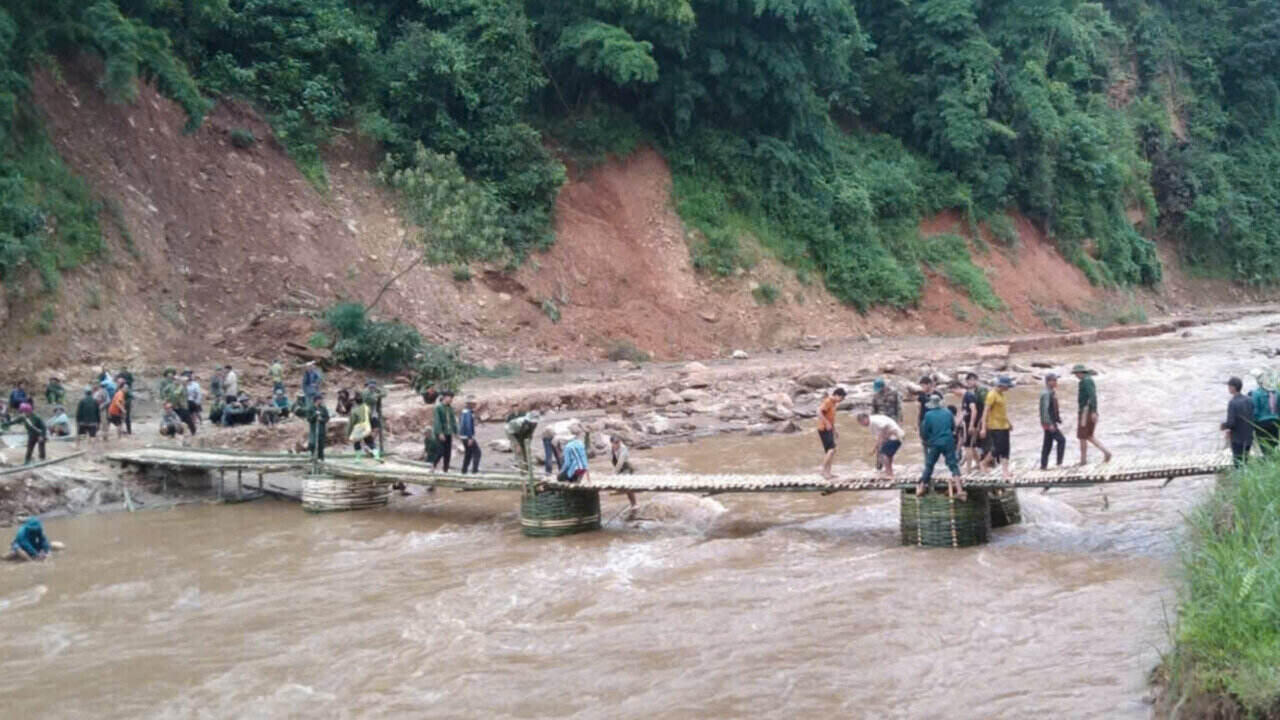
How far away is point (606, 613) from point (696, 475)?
3.93 m

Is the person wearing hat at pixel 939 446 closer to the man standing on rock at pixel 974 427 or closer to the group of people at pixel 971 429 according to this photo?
the group of people at pixel 971 429

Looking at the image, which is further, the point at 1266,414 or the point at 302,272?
the point at 302,272

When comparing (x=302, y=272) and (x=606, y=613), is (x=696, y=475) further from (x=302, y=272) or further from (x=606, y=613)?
(x=302, y=272)

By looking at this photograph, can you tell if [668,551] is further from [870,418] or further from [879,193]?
[879,193]

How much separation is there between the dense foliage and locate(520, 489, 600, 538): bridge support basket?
12.8 meters

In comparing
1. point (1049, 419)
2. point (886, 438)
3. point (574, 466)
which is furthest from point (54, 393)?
point (1049, 419)

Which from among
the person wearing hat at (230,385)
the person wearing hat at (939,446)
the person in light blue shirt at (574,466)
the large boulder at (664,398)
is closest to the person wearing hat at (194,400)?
the person wearing hat at (230,385)

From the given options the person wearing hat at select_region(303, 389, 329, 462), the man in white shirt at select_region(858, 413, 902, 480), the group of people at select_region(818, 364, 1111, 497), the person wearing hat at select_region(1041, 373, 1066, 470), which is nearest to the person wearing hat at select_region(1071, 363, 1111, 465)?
the group of people at select_region(818, 364, 1111, 497)

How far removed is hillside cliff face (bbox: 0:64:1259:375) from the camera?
2377 cm

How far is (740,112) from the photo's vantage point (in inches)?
1369

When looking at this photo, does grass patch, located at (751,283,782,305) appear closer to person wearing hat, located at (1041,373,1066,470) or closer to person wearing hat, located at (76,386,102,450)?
person wearing hat, located at (76,386,102,450)

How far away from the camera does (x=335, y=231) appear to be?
92.6ft

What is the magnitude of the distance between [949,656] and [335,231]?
22413 millimetres

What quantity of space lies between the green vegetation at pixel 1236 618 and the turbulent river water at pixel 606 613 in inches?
37.0
